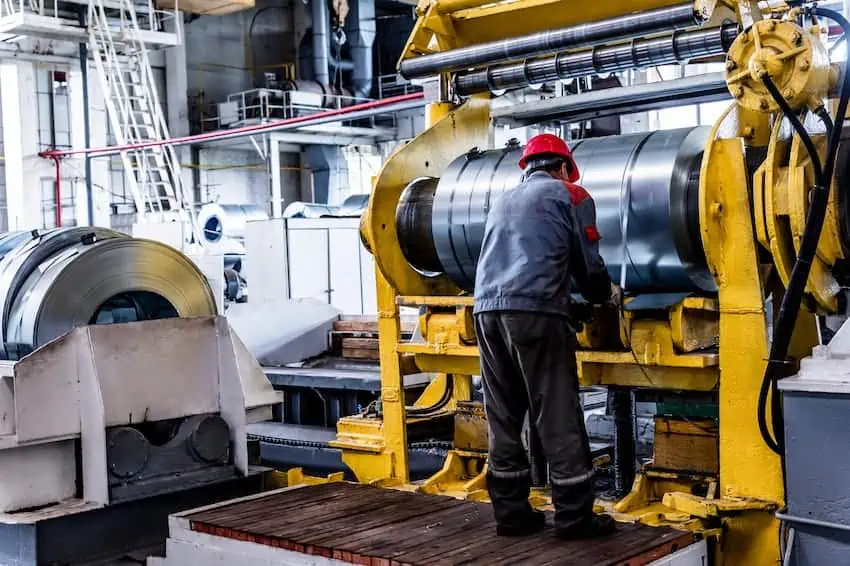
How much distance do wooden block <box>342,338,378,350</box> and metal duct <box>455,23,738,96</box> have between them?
2476 mm

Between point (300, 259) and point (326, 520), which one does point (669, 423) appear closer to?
point (326, 520)

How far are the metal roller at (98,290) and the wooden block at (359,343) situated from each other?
183cm

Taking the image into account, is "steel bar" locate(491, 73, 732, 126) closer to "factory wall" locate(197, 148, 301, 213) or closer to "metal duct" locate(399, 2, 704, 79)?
"metal duct" locate(399, 2, 704, 79)

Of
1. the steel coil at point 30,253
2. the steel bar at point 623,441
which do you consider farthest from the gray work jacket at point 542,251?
the steel coil at point 30,253

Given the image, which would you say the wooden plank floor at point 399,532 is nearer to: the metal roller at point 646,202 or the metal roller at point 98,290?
the metal roller at point 646,202

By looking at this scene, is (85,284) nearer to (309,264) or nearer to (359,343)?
(359,343)

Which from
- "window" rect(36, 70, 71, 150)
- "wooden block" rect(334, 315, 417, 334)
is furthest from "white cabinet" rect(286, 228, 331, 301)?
"window" rect(36, 70, 71, 150)

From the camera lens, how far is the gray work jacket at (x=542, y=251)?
3197mm

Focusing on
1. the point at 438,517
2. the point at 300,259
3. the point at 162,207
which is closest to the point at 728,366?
the point at 438,517

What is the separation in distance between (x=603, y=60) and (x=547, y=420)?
161cm

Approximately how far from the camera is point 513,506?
3.31 metres

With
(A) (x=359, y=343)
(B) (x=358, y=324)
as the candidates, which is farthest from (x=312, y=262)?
(A) (x=359, y=343)

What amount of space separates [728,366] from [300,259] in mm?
8311

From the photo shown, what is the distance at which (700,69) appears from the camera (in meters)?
9.34
